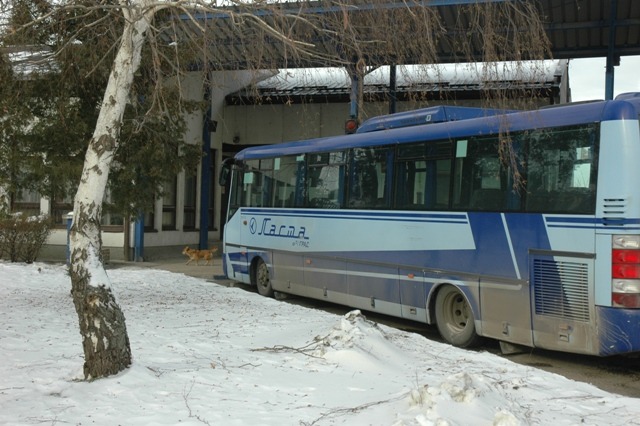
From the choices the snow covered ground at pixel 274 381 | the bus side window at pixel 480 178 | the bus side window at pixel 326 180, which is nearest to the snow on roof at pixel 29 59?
the snow covered ground at pixel 274 381

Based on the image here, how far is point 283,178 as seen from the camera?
48.8 ft

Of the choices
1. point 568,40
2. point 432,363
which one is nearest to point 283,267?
point 432,363

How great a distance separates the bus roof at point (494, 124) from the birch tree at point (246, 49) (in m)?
1.10

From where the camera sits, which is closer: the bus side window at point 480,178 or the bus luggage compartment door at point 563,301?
the bus luggage compartment door at point 563,301

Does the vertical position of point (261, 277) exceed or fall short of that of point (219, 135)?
it falls short

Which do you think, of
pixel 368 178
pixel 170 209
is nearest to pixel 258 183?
pixel 368 178

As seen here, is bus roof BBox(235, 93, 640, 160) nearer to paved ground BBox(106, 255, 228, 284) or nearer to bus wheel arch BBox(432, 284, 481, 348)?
bus wheel arch BBox(432, 284, 481, 348)

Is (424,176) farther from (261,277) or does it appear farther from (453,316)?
(261,277)

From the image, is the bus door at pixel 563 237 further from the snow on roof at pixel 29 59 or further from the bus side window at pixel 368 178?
the snow on roof at pixel 29 59

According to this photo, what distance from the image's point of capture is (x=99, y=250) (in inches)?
261

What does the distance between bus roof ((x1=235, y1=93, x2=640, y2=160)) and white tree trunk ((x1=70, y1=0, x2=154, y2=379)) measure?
4.01 metres

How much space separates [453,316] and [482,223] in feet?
5.41

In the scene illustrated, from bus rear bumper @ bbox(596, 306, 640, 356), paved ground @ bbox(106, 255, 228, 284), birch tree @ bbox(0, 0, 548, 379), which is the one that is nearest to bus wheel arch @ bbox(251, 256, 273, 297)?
paved ground @ bbox(106, 255, 228, 284)

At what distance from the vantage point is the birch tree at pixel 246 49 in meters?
6.46
